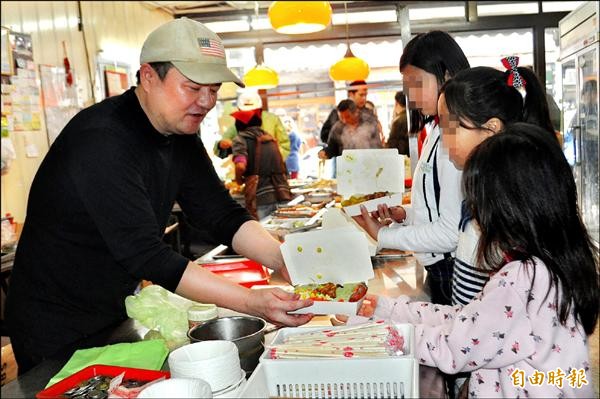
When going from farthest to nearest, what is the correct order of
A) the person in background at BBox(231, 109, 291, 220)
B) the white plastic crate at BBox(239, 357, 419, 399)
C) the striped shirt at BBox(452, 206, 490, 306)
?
the person in background at BBox(231, 109, 291, 220) < the striped shirt at BBox(452, 206, 490, 306) < the white plastic crate at BBox(239, 357, 419, 399)

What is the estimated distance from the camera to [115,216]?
1.62 metres

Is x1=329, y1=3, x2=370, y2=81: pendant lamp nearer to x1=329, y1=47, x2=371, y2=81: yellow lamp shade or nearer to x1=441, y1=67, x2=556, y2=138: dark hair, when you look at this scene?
x1=329, y1=47, x2=371, y2=81: yellow lamp shade

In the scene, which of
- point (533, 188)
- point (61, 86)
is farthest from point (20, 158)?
point (533, 188)

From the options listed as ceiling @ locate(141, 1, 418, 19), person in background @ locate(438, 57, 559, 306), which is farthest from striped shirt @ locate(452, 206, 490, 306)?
ceiling @ locate(141, 1, 418, 19)

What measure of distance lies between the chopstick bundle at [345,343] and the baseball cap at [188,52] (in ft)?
2.52

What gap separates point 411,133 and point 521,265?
1631 mm

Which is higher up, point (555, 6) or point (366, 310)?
point (555, 6)

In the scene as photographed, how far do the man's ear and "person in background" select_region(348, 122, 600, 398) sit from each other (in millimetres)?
279

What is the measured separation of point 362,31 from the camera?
8750 millimetres

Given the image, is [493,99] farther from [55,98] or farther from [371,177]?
[55,98]

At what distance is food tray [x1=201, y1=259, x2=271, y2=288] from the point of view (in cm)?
245

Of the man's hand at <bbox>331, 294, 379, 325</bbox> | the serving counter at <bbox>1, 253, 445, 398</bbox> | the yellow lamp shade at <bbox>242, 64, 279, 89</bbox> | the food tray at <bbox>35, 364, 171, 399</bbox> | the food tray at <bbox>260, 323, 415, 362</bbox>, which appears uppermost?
the yellow lamp shade at <bbox>242, 64, 279, 89</bbox>

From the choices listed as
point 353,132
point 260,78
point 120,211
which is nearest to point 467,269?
point 120,211

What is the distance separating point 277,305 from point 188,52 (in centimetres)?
74
